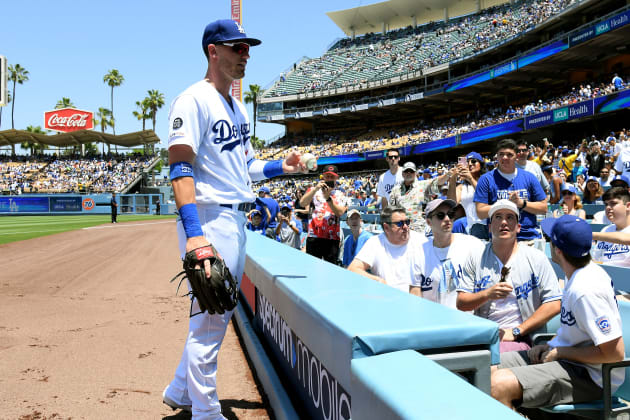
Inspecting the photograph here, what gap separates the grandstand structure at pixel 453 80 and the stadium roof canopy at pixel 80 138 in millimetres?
13588

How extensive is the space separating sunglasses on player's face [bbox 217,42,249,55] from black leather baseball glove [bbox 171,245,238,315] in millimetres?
1032

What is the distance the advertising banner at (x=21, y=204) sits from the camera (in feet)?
Result: 133

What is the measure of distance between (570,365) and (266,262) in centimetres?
189

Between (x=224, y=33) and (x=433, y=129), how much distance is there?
41.8 metres

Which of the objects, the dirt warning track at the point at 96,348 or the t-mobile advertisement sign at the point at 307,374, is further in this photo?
the dirt warning track at the point at 96,348

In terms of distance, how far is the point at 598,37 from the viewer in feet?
83.9

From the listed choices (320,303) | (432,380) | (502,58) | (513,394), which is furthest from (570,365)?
(502,58)

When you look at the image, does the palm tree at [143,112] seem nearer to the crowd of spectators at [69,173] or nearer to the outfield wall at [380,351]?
the crowd of spectators at [69,173]

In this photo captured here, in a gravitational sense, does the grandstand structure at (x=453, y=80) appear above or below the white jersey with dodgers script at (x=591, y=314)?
above

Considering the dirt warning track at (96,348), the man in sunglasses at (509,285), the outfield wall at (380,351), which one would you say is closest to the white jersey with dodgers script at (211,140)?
the outfield wall at (380,351)

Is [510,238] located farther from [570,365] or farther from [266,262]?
[266,262]

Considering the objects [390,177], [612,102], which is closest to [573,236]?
[390,177]

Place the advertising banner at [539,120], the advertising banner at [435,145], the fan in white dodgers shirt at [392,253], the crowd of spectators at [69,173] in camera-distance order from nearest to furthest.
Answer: the fan in white dodgers shirt at [392,253] < the advertising banner at [539,120] < the advertising banner at [435,145] < the crowd of spectators at [69,173]

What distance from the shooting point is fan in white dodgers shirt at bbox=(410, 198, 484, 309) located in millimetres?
3609
